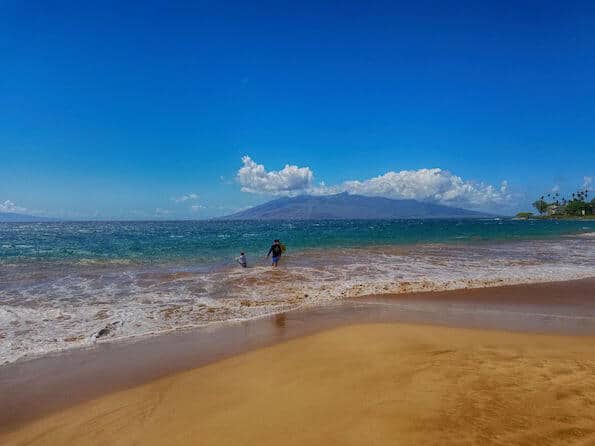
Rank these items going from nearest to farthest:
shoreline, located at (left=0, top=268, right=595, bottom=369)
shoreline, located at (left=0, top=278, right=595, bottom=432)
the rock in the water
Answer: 1. shoreline, located at (left=0, top=278, right=595, bottom=432)
2. shoreline, located at (left=0, top=268, right=595, bottom=369)
3. the rock in the water

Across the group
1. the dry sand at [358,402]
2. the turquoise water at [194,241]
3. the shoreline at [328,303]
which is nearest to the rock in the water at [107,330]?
the shoreline at [328,303]

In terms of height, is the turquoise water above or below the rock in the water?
above

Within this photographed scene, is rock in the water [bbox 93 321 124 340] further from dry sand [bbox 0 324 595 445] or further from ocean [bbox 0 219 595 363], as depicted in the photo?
dry sand [bbox 0 324 595 445]

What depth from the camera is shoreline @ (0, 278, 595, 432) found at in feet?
21.8

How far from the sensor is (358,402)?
5680mm

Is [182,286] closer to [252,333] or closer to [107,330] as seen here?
[107,330]

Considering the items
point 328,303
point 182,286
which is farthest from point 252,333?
point 182,286

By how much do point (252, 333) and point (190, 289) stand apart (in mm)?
7659

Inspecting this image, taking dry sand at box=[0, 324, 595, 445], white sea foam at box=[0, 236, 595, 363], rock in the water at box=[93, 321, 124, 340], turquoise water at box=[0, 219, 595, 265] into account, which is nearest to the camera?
dry sand at box=[0, 324, 595, 445]

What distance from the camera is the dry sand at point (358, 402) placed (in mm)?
4875

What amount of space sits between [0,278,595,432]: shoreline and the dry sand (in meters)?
0.65

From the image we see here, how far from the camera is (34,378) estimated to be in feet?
23.5

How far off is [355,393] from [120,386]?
4.54m

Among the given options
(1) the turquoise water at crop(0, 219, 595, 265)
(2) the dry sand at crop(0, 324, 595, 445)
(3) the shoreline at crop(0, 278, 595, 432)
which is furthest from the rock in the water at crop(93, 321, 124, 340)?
(1) the turquoise water at crop(0, 219, 595, 265)
